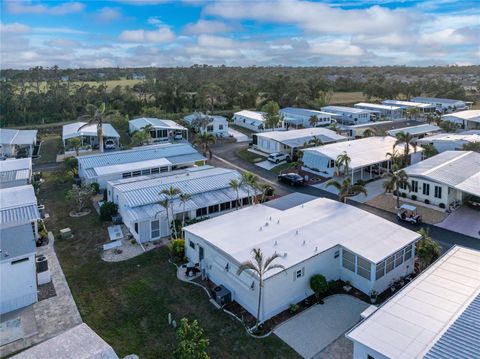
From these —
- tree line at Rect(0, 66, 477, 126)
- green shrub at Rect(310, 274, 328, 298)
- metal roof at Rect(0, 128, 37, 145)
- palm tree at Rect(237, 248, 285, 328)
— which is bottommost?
green shrub at Rect(310, 274, 328, 298)

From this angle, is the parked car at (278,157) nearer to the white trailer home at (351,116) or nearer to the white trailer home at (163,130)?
the white trailer home at (163,130)

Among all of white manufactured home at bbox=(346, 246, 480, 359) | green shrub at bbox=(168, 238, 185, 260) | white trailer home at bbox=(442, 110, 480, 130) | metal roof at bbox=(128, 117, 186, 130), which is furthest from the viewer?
white trailer home at bbox=(442, 110, 480, 130)

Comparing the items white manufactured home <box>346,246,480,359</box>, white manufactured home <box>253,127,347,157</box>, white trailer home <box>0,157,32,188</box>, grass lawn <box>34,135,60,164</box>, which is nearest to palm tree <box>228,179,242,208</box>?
white manufactured home <box>346,246,480,359</box>

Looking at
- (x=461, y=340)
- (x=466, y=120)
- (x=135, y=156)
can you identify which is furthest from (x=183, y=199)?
(x=466, y=120)

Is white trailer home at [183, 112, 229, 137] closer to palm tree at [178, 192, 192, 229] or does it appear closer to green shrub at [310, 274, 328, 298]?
palm tree at [178, 192, 192, 229]

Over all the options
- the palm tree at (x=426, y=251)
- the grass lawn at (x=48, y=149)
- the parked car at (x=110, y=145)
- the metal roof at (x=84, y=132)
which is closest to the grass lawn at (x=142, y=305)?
the palm tree at (x=426, y=251)

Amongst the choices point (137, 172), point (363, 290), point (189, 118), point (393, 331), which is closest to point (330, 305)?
point (363, 290)
